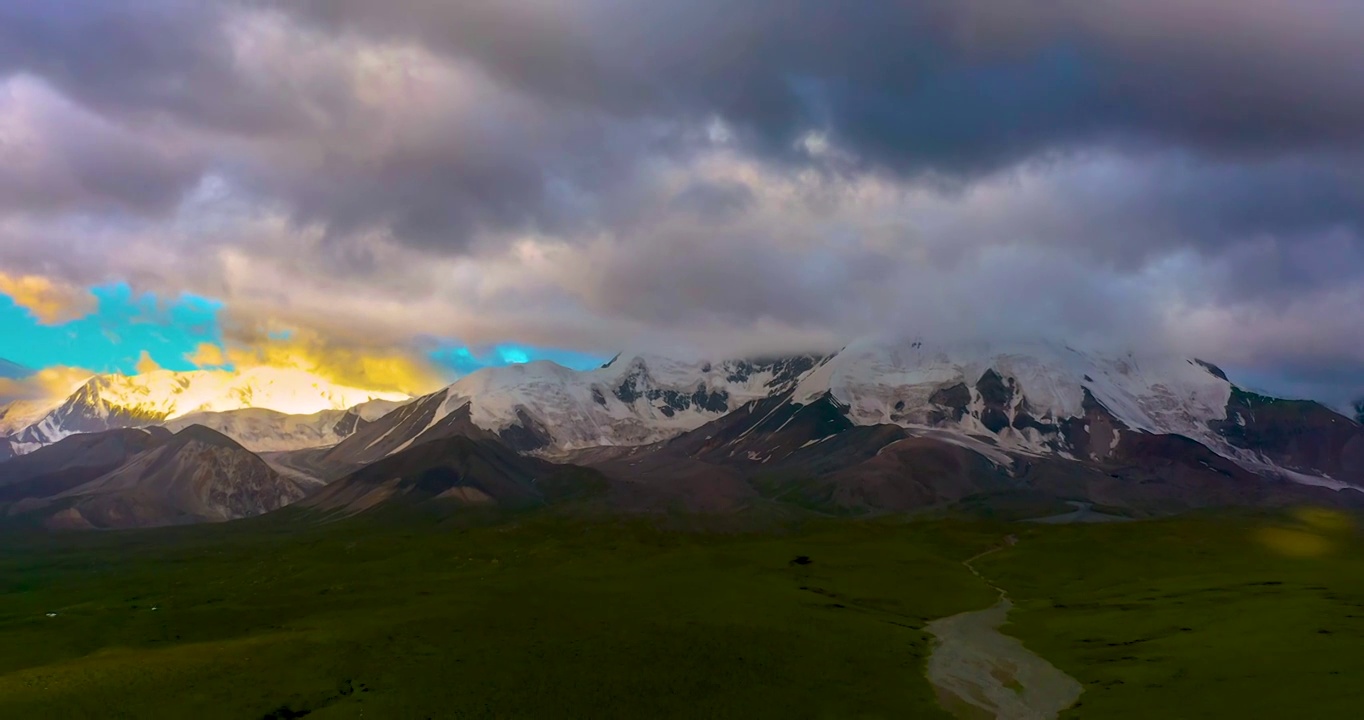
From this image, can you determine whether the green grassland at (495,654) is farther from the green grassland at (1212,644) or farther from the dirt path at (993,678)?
the green grassland at (1212,644)

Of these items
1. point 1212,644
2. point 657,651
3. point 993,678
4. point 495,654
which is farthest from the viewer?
point 657,651

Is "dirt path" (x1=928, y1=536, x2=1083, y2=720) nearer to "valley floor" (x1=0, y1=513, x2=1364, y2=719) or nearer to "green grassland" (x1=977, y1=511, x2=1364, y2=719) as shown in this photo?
"valley floor" (x1=0, y1=513, x2=1364, y2=719)

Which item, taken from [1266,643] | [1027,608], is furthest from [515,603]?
[1266,643]

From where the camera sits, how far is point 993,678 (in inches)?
4242

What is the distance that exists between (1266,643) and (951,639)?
40.7 m

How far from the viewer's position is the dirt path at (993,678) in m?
92.8

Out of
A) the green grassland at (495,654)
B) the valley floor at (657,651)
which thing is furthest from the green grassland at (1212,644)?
the green grassland at (495,654)

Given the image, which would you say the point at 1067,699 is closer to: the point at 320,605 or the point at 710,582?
the point at 710,582

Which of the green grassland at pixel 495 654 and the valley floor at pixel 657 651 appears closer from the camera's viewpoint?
the valley floor at pixel 657 651

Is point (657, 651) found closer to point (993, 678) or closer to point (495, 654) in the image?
point (495, 654)

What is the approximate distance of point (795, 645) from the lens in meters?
117

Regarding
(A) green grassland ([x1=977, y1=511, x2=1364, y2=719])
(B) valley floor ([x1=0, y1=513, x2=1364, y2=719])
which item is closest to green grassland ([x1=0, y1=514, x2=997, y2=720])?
(B) valley floor ([x1=0, y1=513, x2=1364, y2=719])

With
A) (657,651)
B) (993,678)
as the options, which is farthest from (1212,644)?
(657,651)

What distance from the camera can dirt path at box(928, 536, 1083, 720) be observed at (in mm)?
92750
